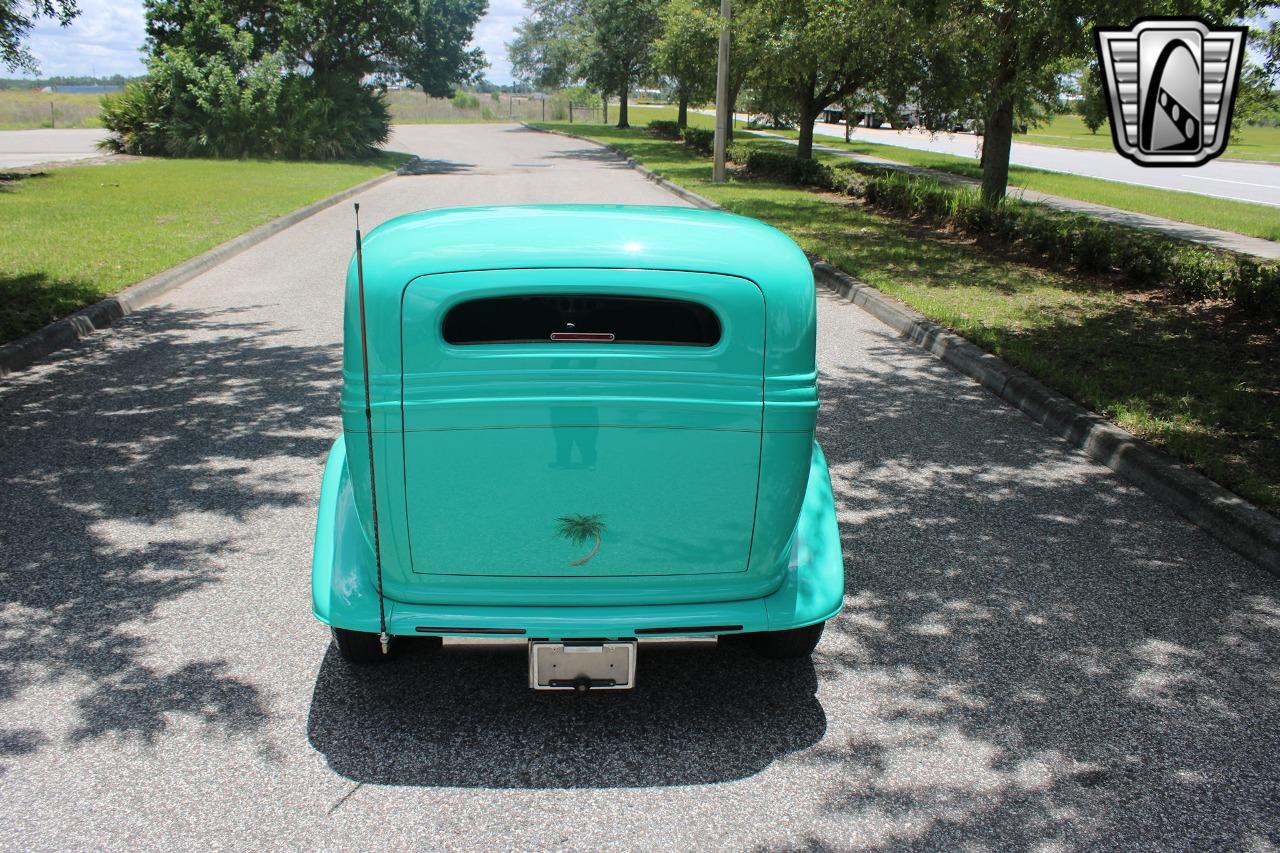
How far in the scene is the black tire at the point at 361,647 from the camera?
3648mm

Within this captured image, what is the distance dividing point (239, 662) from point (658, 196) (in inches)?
768

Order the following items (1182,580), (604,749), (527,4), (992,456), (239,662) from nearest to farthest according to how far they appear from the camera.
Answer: (604,749) → (239,662) → (1182,580) → (992,456) → (527,4)

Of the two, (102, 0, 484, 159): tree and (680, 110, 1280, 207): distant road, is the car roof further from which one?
(102, 0, 484, 159): tree

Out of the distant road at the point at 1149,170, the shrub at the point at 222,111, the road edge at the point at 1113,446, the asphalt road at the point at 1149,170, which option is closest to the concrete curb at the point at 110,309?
the road edge at the point at 1113,446

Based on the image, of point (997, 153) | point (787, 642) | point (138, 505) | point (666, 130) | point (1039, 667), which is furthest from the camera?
point (666, 130)

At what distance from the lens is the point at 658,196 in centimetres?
2239

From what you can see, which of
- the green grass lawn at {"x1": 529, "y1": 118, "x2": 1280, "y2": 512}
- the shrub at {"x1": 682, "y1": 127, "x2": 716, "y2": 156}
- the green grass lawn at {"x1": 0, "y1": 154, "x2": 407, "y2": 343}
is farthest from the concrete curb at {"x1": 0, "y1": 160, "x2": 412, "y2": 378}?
the shrub at {"x1": 682, "y1": 127, "x2": 716, "y2": 156}

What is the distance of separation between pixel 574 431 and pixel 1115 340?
7313 millimetres

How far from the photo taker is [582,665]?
3293mm

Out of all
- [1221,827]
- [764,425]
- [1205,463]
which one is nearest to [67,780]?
[764,425]

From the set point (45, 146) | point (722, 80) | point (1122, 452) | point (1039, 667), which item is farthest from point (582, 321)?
point (45, 146)

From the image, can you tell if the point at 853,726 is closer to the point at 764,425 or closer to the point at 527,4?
the point at 764,425

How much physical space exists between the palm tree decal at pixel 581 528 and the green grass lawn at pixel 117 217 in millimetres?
7061

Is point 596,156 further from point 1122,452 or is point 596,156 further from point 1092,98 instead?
point 1122,452
